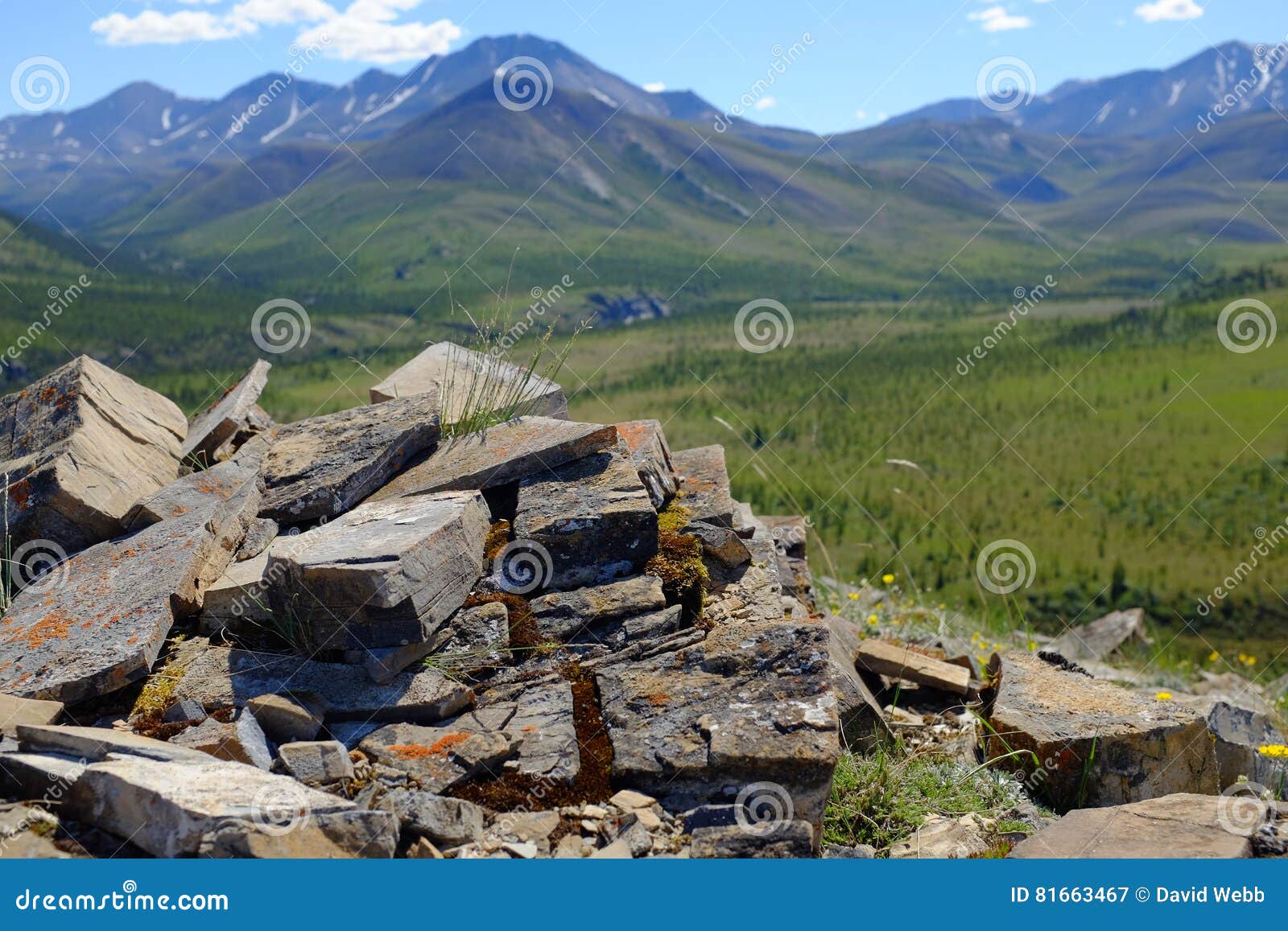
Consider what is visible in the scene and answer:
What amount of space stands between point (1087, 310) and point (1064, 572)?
75.3 metres

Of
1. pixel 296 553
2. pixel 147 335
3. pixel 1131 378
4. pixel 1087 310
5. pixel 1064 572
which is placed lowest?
pixel 1064 572

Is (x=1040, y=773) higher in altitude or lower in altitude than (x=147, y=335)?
lower

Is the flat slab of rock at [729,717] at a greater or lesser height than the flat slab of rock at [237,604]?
lesser

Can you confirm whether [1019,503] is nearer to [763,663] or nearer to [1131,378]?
[1131,378]

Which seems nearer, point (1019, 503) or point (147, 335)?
point (1019, 503)

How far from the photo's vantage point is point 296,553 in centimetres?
562

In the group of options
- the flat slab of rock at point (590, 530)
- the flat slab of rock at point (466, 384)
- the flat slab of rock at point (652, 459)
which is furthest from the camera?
the flat slab of rock at point (466, 384)

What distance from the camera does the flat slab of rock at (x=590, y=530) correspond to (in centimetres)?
642

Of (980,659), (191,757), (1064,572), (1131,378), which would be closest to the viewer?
(191,757)

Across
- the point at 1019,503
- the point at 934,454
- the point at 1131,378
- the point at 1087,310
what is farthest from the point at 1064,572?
the point at 1087,310

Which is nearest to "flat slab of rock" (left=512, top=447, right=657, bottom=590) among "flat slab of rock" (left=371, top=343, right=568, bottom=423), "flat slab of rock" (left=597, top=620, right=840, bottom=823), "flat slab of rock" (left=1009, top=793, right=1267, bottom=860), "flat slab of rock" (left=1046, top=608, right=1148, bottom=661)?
"flat slab of rock" (left=597, top=620, right=840, bottom=823)

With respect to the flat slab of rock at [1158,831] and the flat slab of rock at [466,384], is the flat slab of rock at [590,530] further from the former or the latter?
the flat slab of rock at [1158,831]

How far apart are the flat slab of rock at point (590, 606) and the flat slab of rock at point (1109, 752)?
252 cm

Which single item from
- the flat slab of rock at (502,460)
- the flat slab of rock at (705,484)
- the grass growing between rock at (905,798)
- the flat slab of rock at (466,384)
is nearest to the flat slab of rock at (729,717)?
the grass growing between rock at (905,798)
